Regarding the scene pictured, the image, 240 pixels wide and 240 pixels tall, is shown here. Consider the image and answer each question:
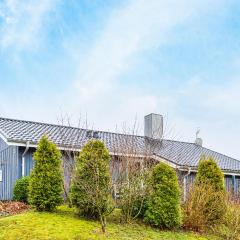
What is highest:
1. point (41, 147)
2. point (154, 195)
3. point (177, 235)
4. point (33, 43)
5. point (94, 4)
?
point (94, 4)

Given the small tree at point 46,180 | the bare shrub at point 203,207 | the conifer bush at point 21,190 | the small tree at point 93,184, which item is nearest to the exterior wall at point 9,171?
the conifer bush at point 21,190

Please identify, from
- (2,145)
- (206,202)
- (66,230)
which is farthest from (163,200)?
(2,145)

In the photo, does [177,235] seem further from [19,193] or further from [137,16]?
[137,16]

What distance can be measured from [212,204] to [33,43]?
346 inches

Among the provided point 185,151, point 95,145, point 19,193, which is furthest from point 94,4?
point 185,151

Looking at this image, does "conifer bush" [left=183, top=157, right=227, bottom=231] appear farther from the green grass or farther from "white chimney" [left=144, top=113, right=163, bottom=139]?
"white chimney" [left=144, top=113, right=163, bottom=139]

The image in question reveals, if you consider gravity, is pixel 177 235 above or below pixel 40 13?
below

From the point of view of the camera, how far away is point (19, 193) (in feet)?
45.3

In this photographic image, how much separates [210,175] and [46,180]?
550 centimetres

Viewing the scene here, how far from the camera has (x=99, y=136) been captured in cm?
2047

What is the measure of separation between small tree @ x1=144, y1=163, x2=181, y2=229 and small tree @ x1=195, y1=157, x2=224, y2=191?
5.84ft

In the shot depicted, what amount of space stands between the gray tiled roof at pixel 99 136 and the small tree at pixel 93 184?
1.52 meters

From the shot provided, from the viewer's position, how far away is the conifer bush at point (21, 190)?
45.2ft

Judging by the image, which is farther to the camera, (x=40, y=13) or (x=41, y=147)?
(x=40, y=13)
